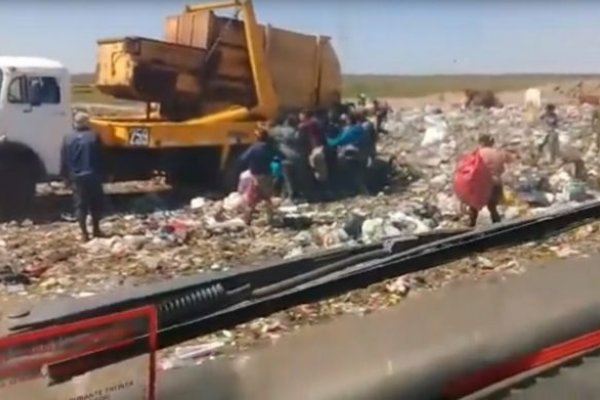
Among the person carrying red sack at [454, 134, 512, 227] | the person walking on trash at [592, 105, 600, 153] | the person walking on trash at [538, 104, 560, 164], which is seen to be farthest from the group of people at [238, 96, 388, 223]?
the person walking on trash at [592, 105, 600, 153]

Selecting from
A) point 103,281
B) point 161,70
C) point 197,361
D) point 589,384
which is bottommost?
point 589,384

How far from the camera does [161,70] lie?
7.16 ft

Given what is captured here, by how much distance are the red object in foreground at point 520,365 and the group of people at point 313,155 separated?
694 mm

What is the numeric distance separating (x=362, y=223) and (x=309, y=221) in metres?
0.12

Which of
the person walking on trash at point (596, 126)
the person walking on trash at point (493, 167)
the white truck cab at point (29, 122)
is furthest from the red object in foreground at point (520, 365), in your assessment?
the white truck cab at point (29, 122)

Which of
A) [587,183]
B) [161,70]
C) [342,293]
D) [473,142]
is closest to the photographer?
[161,70]

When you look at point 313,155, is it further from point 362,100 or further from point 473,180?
point 473,180

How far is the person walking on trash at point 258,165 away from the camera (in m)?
2.34

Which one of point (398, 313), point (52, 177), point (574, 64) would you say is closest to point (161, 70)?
point (52, 177)

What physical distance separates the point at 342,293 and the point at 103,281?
0.53 m

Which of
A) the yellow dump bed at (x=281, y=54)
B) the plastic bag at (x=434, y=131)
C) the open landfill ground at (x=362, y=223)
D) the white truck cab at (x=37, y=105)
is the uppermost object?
the yellow dump bed at (x=281, y=54)

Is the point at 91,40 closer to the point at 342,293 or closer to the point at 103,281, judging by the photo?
the point at 103,281

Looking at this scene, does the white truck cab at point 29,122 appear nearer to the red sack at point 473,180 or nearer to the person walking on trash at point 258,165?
the person walking on trash at point 258,165

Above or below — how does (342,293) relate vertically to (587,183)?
below
